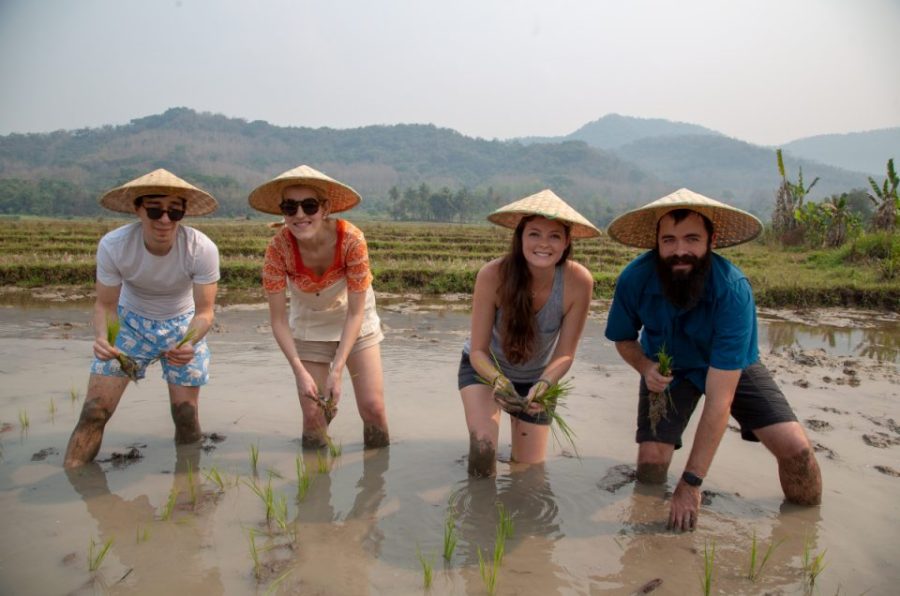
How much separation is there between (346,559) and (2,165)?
6102 inches

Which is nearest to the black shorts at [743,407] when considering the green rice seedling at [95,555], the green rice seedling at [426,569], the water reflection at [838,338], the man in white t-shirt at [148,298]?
the green rice seedling at [426,569]

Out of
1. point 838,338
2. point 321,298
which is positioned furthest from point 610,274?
point 321,298

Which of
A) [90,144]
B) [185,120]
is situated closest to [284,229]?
[90,144]

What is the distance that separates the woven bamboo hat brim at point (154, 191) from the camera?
3.10 meters

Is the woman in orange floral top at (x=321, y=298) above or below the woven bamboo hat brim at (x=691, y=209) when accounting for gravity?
below

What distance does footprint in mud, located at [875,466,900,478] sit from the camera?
325cm

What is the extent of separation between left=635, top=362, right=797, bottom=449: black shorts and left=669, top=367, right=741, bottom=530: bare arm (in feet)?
1.17

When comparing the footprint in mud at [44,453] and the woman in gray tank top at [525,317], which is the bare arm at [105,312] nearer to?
the footprint in mud at [44,453]

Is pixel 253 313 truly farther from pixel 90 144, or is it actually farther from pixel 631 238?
pixel 90 144

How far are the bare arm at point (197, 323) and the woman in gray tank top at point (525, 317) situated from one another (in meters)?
1.42

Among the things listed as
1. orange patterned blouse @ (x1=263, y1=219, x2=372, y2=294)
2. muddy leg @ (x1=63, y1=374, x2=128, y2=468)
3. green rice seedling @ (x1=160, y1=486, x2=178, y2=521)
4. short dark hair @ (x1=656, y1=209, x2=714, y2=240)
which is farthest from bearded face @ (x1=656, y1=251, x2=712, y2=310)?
muddy leg @ (x1=63, y1=374, x2=128, y2=468)

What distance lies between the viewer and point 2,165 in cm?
12425

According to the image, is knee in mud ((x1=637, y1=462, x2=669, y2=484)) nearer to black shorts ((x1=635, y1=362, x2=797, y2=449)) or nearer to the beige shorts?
black shorts ((x1=635, y1=362, x2=797, y2=449))

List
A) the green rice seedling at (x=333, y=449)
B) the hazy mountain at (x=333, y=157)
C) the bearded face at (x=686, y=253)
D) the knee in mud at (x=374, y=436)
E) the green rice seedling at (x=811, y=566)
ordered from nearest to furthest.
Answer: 1. the green rice seedling at (x=811, y=566)
2. the bearded face at (x=686, y=253)
3. the green rice seedling at (x=333, y=449)
4. the knee in mud at (x=374, y=436)
5. the hazy mountain at (x=333, y=157)
